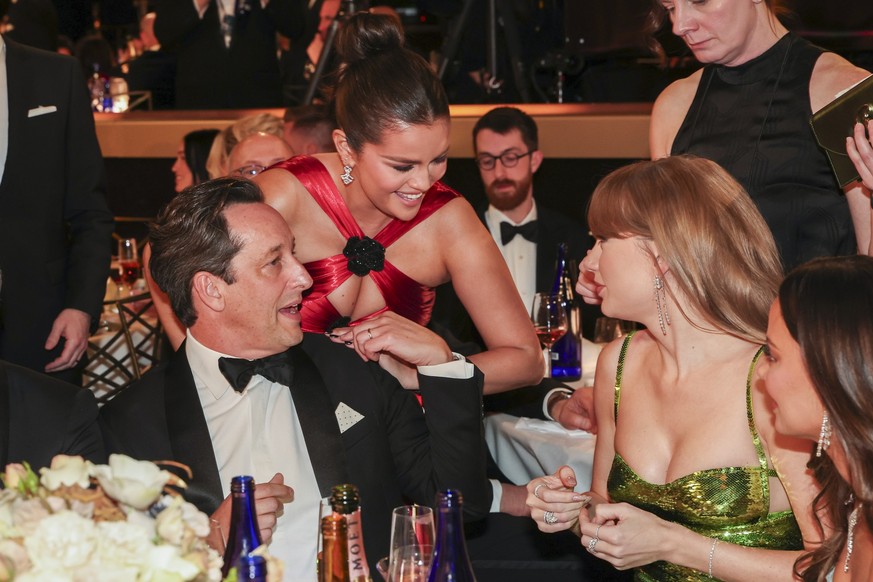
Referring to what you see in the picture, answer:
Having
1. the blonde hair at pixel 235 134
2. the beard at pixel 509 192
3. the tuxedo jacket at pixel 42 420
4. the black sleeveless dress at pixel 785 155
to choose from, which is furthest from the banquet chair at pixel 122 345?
the black sleeveless dress at pixel 785 155

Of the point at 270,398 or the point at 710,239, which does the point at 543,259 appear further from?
the point at 710,239

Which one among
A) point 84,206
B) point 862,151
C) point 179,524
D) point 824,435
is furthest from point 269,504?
point 84,206

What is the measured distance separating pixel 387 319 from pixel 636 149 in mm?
3134

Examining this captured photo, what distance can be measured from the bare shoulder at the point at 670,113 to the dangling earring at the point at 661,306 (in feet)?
2.44

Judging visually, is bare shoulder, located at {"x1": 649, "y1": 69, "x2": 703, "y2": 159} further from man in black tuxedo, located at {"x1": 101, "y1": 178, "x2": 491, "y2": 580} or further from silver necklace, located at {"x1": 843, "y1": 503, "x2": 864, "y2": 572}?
silver necklace, located at {"x1": 843, "y1": 503, "x2": 864, "y2": 572}

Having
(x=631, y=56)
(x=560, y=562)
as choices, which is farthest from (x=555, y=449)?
(x=631, y=56)

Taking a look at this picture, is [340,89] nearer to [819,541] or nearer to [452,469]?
[452,469]

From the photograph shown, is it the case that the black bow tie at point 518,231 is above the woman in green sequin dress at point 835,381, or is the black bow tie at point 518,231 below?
below

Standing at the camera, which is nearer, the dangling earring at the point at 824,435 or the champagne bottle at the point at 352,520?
the champagne bottle at the point at 352,520

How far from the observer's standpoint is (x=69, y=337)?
3164 millimetres

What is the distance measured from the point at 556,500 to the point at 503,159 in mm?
2831

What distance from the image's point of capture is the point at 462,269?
109 inches

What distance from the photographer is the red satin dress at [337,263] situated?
2.74 metres

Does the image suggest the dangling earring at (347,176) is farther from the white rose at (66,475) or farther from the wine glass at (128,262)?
the wine glass at (128,262)
